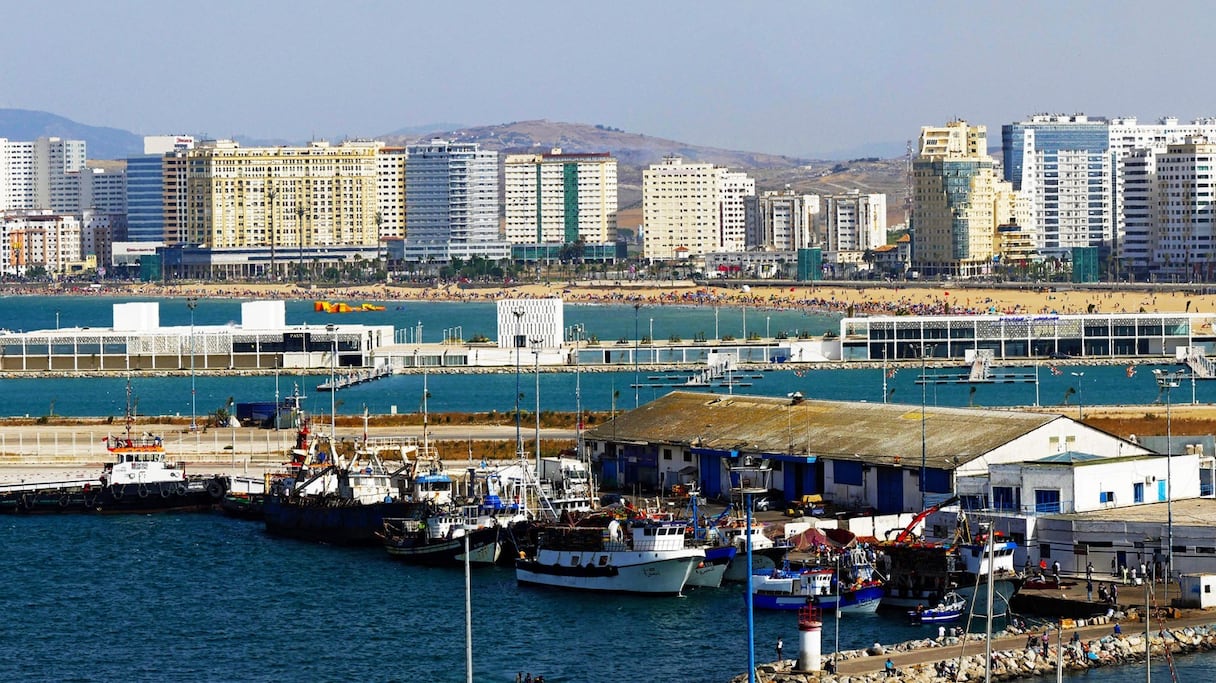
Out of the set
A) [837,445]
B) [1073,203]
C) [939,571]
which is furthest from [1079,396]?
[1073,203]

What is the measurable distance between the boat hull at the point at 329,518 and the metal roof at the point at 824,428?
601 cm

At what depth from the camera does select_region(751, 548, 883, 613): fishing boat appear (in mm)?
32156

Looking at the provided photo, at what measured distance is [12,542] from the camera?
139ft

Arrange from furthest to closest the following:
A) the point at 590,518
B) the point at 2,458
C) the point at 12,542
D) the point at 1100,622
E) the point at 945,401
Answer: the point at 945,401 → the point at 2,458 → the point at 12,542 → the point at 590,518 → the point at 1100,622

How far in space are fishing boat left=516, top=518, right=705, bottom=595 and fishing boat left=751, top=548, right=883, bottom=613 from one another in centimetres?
190

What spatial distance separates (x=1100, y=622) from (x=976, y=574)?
9.72ft

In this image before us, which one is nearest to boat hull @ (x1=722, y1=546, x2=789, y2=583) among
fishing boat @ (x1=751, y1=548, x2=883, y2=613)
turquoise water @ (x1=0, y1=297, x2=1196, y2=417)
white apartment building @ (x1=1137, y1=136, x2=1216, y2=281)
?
fishing boat @ (x1=751, y1=548, x2=883, y2=613)

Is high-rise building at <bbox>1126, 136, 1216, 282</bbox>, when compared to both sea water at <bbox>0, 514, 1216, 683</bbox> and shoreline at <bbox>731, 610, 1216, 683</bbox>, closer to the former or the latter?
sea water at <bbox>0, 514, 1216, 683</bbox>

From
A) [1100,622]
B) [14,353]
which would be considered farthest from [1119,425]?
[14,353]

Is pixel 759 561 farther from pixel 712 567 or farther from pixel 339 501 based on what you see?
pixel 339 501

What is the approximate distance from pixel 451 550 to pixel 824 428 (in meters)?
7.64

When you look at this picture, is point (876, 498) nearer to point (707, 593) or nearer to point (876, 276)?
point (707, 593)

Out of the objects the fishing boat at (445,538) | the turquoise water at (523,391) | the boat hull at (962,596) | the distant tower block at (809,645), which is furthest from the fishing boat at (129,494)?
the distant tower block at (809,645)

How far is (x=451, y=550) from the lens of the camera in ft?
125
